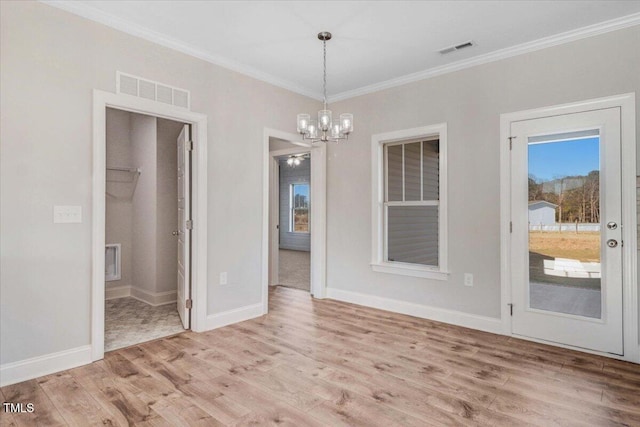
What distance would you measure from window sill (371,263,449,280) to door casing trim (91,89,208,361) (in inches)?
84.6

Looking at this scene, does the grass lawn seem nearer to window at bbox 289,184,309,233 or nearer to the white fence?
the white fence

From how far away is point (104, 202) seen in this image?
9.74 ft

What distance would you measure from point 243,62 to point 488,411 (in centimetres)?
384

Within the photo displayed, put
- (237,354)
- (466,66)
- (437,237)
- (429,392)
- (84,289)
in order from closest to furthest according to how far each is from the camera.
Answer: (429,392), (84,289), (237,354), (466,66), (437,237)

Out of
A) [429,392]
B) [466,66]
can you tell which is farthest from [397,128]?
[429,392]

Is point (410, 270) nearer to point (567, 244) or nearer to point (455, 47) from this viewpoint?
point (567, 244)

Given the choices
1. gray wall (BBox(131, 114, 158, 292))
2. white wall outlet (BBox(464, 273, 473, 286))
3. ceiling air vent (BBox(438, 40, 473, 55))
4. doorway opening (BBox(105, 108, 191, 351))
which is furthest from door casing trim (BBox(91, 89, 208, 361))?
white wall outlet (BBox(464, 273, 473, 286))

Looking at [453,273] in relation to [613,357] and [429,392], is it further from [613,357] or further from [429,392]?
[429,392]

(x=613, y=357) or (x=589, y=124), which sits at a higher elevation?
(x=589, y=124)

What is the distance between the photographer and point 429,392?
243cm

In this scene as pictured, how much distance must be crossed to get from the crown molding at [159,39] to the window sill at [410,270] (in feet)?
8.34

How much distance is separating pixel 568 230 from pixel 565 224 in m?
0.06

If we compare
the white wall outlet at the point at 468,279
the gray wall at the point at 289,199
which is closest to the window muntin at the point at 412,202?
the white wall outlet at the point at 468,279

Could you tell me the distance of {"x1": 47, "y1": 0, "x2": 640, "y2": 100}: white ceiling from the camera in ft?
9.29
